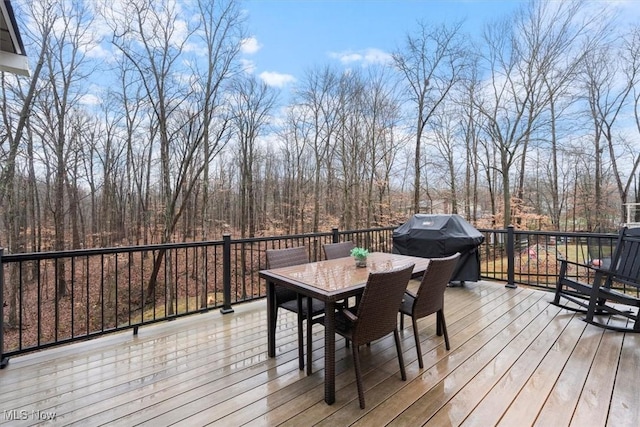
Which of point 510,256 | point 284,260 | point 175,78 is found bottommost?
point 510,256

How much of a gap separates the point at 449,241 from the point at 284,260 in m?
2.73

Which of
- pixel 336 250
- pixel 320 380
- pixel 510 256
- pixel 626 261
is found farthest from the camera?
pixel 510 256

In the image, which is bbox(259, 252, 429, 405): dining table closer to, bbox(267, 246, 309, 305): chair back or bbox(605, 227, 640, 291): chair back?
bbox(267, 246, 309, 305): chair back

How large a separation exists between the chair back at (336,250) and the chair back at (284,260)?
348mm

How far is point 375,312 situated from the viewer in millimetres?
1986

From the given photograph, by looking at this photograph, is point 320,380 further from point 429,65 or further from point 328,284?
point 429,65

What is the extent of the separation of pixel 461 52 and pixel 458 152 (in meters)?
3.94

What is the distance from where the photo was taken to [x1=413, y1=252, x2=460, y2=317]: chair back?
236 centimetres

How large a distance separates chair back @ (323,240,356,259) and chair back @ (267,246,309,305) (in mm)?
348

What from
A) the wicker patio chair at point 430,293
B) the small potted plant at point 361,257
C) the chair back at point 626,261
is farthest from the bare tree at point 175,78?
the chair back at point 626,261

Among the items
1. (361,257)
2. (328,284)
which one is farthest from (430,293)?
(328,284)

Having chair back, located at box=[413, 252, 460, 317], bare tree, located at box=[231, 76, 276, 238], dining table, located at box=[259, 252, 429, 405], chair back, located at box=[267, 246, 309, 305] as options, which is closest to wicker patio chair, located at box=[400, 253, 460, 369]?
chair back, located at box=[413, 252, 460, 317]

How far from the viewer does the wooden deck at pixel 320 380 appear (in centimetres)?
178

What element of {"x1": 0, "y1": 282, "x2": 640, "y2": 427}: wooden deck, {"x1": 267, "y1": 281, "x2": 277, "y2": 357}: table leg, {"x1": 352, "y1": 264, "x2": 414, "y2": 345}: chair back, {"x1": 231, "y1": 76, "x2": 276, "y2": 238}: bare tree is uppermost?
{"x1": 231, "y1": 76, "x2": 276, "y2": 238}: bare tree
